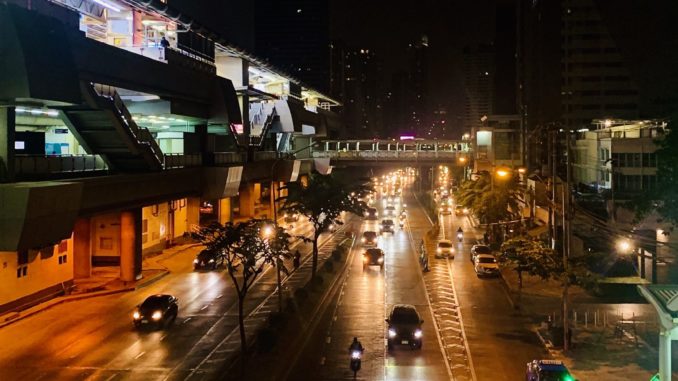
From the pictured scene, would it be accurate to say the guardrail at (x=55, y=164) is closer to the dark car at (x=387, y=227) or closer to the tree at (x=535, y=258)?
the tree at (x=535, y=258)

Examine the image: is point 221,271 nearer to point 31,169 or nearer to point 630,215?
point 31,169

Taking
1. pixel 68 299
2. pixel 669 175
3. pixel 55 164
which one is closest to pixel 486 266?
pixel 669 175

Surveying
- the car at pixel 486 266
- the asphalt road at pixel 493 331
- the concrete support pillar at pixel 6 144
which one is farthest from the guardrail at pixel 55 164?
the car at pixel 486 266

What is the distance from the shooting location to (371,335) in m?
25.1

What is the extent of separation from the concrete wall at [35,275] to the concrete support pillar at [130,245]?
9.15 ft

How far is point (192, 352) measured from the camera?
75.3 feet

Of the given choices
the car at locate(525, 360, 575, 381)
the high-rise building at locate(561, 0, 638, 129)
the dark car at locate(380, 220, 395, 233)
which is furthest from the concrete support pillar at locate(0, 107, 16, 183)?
the high-rise building at locate(561, 0, 638, 129)

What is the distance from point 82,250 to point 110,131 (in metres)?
9.65

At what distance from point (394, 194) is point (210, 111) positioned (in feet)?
286

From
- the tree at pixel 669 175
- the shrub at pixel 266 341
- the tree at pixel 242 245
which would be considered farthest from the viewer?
the shrub at pixel 266 341

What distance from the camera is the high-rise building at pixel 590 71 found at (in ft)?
367

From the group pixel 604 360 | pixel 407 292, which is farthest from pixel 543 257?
pixel 407 292

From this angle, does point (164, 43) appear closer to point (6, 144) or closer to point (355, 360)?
point (6, 144)

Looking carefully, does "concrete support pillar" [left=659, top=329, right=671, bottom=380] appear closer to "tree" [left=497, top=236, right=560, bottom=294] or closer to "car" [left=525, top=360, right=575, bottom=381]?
"car" [left=525, top=360, right=575, bottom=381]
